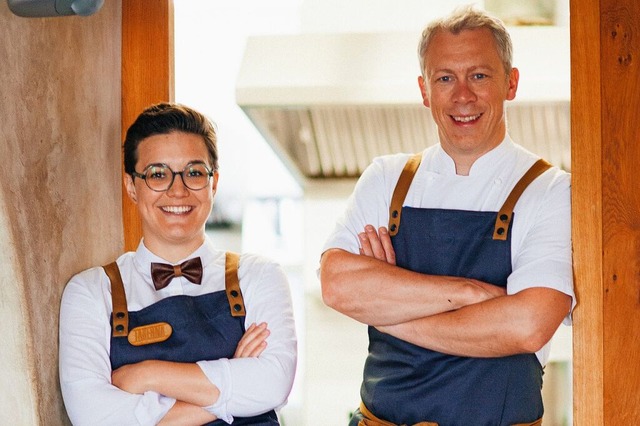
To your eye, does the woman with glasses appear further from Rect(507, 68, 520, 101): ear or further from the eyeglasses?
Rect(507, 68, 520, 101): ear

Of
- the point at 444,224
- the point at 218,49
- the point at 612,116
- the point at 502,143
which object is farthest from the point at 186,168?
the point at 218,49

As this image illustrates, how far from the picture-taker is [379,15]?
5227mm

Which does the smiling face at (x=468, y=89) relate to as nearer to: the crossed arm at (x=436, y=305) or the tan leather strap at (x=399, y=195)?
the tan leather strap at (x=399, y=195)

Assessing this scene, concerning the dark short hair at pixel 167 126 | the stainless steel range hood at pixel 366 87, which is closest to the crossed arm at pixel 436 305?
the dark short hair at pixel 167 126

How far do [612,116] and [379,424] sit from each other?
103 cm

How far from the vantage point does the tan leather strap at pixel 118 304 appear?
2.45 meters

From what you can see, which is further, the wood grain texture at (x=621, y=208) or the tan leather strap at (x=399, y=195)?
the tan leather strap at (x=399, y=195)

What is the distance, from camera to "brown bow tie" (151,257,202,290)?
8.36 ft

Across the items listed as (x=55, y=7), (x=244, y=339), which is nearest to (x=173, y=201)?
(x=244, y=339)

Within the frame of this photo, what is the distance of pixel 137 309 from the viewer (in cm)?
249

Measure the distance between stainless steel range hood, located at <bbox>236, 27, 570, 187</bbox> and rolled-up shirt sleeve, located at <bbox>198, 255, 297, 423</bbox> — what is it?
163 centimetres

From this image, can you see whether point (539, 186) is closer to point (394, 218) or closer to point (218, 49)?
point (394, 218)

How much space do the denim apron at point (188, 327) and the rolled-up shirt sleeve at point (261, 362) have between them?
0.14ft

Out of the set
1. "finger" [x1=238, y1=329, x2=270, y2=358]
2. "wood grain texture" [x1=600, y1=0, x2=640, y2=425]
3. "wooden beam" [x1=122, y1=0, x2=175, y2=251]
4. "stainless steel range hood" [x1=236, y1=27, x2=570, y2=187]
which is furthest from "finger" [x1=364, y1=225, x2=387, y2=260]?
"stainless steel range hood" [x1=236, y1=27, x2=570, y2=187]
